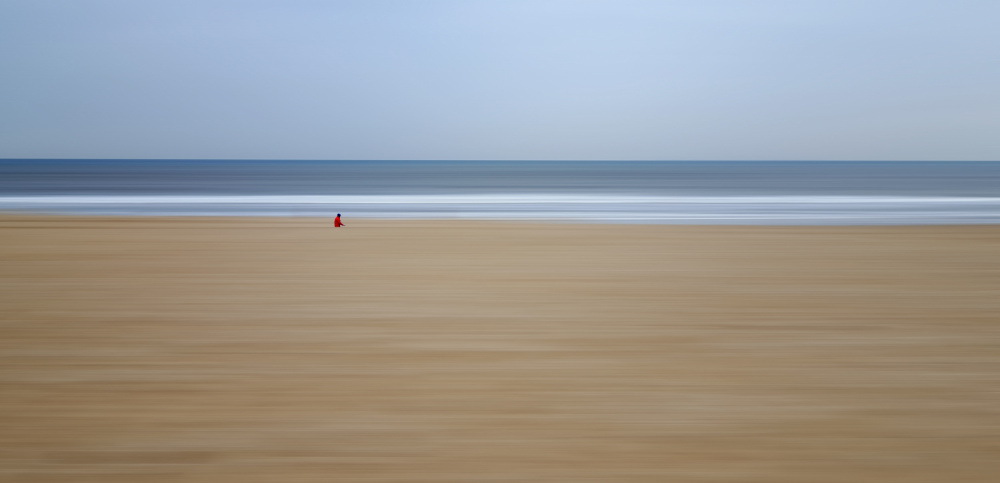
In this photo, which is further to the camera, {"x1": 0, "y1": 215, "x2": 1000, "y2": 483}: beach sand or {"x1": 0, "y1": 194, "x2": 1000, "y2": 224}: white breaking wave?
{"x1": 0, "y1": 194, "x2": 1000, "y2": 224}: white breaking wave

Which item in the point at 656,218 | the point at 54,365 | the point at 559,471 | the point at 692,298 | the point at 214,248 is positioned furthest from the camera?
the point at 656,218

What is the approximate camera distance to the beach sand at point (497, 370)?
2.12 m

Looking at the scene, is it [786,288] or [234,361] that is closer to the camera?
[234,361]

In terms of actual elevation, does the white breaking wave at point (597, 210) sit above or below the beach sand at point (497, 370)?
above

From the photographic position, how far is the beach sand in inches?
83.4

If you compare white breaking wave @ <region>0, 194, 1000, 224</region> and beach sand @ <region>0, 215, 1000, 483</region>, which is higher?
white breaking wave @ <region>0, 194, 1000, 224</region>

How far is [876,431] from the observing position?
231 centimetres

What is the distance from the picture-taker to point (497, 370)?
2969 millimetres

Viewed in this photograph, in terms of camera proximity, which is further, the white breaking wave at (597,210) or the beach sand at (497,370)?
the white breaking wave at (597,210)

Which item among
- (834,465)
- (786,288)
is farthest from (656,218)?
(834,465)

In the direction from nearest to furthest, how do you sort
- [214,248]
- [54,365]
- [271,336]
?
[54,365] < [271,336] < [214,248]

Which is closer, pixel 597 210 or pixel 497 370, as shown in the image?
pixel 497 370

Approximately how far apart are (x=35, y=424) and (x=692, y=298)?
3.60m

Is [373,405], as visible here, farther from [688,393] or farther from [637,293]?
[637,293]
